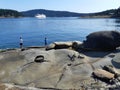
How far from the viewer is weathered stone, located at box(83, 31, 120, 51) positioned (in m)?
22.4

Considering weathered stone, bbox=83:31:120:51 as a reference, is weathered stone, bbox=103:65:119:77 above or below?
below

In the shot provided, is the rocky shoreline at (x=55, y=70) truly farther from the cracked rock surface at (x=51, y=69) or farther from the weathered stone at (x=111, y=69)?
the weathered stone at (x=111, y=69)

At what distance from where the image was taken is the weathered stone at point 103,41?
73.4 ft

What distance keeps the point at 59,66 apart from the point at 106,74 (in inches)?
137

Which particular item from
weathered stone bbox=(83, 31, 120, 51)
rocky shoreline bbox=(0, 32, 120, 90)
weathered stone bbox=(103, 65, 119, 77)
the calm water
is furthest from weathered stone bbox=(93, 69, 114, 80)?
the calm water

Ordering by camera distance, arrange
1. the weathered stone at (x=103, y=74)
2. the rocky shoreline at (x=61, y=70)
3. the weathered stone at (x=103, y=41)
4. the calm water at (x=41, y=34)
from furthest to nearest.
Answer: the calm water at (x=41, y=34) < the weathered stone at (x=103, y=41) < the weathered stone at (x=103, y=74) < the rocky shoreline at (x=61, y=70)

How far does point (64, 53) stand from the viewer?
808 inches

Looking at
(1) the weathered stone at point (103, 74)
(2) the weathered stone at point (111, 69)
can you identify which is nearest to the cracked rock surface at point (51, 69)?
(1) the weathered stone at point (103, 74)

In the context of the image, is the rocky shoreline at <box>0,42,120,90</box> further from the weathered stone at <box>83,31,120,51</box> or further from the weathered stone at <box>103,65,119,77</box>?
the weathered stone at <box>83,31,120,51</box>

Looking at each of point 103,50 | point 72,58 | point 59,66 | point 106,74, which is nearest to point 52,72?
point 59,66

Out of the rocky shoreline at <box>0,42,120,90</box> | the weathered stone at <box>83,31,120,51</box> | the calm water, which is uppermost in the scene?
the weathered stone at <box>83,31,120,51</box>

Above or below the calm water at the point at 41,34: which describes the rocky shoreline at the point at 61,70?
above

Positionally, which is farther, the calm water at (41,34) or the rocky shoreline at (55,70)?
the calm water at (41,34)

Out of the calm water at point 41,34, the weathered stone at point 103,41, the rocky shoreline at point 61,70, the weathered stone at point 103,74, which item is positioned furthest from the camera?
the calm water at point 41,34
